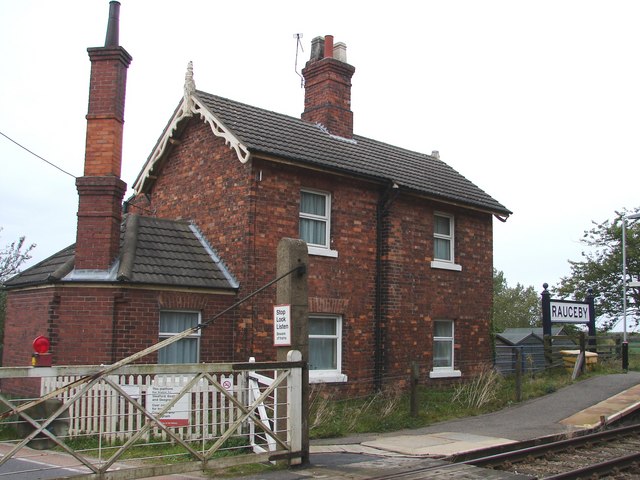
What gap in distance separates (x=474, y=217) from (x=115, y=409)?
11480 mm

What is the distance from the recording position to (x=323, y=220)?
15.5 m

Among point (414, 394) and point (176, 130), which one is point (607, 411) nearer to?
point (414, 394)

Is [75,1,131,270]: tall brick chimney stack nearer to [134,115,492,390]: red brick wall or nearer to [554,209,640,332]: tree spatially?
[134,115,492,390]: red brick wall

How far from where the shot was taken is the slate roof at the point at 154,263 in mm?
12477

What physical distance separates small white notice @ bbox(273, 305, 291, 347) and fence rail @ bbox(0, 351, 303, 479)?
0.28 meters

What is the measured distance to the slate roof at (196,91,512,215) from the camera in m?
14.9

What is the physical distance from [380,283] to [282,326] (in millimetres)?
7295

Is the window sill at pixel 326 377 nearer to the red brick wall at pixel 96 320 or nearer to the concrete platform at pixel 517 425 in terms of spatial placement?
the concrete platform at pixel 517 425

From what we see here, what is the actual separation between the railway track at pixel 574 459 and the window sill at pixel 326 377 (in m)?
4.87

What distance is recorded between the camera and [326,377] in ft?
48.3

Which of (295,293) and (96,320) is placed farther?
(96,320)

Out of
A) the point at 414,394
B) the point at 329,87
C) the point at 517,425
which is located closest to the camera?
the point at 517,425

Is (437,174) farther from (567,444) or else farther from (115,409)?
(115,409)

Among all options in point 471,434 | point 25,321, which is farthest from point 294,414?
point 25,321
